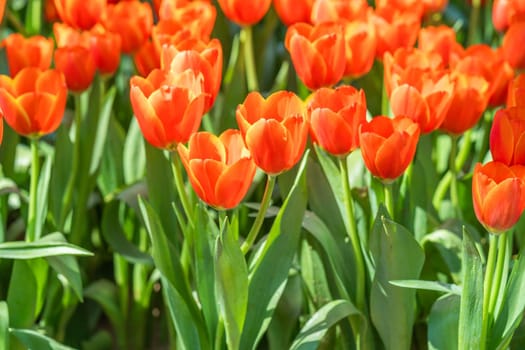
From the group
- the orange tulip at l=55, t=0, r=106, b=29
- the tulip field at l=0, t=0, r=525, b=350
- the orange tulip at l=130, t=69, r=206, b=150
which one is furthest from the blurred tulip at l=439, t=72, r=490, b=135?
the orange tulip at l=55, t=0, r=106, b=29

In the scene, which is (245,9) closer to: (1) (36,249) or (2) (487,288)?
(1) (36,249)

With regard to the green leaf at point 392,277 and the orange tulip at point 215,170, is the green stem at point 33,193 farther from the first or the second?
the green leaf at point 392,277

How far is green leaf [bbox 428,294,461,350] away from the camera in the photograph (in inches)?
50.4

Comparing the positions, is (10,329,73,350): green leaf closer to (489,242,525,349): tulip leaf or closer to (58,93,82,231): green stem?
(58,93,82,231): green stem

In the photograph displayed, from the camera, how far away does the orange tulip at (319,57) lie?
136 cm

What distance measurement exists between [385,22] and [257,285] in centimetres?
53

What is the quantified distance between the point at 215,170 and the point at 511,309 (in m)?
0.39

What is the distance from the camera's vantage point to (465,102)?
4.53ft

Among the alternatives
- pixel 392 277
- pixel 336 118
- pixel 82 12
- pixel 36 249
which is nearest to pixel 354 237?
pixel 392 277

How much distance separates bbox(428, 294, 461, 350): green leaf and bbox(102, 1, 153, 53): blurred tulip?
706 mm

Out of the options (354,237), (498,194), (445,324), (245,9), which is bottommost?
(445,324)

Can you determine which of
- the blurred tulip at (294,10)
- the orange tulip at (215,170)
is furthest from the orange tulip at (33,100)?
the blurred tulip at (294,10)

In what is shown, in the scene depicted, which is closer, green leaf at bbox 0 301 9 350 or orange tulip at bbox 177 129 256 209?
orange tulip at bbox 177 129 256 209

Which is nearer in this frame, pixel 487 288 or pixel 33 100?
pixel 487 288
